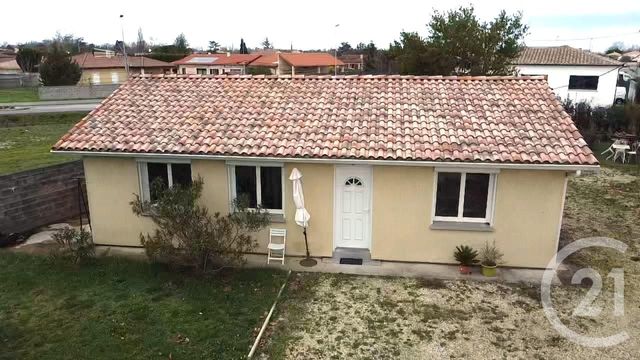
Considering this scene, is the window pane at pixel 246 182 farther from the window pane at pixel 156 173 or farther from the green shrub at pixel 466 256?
the green shrub at pixel 466 256

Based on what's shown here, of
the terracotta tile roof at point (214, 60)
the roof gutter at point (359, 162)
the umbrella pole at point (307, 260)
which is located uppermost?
the terracotta tile roof at point (214, 60)

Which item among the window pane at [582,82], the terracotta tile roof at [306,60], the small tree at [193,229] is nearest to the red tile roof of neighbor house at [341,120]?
the small tree at [193,229]

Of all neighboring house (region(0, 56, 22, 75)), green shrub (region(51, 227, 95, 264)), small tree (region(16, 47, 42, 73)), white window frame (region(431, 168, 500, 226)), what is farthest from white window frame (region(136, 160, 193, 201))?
neighboring house (region(0, 56, 22, 75))

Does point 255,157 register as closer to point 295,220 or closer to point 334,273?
point 295,220

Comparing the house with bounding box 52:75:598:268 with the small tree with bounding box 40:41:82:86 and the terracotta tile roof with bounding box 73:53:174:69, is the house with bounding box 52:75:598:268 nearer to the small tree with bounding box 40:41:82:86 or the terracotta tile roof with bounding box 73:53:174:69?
the small tree with bounding box 40:41:82:86

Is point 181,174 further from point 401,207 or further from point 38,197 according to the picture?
point 401,207

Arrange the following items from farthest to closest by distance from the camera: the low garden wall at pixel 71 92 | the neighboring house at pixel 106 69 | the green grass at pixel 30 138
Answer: the neighboring house at pixel 106 69, the low garden wall at pixel 71 92, the green grass at pixel 30 138

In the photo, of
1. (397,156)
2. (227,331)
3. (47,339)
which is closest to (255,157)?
(397,156)

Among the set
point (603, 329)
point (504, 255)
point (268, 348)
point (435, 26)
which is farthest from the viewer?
point (435, 26)
